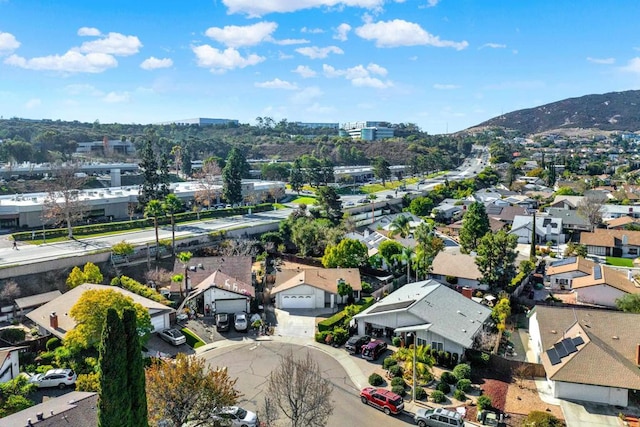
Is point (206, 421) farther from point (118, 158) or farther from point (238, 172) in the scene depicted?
point (118, 158)

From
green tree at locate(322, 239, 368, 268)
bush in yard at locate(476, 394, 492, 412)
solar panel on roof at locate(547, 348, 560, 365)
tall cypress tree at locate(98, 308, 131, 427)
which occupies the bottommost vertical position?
bush in yard at locate(476, 394, 492, 412)

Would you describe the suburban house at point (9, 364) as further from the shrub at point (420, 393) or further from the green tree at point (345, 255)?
the green tree at point (345, 255)

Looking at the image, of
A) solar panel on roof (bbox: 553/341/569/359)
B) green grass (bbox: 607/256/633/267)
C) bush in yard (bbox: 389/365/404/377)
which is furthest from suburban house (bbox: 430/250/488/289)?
green grass (bbox: 607/256/633/267)

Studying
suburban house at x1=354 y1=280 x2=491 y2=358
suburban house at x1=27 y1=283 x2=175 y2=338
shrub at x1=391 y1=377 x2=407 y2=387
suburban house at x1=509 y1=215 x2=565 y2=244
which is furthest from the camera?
suburban house at x1=509 y1=215 x2=565 y2=244

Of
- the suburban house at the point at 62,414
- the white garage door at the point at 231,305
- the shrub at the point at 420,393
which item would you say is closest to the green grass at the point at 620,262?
the shrub at the point at 420,393

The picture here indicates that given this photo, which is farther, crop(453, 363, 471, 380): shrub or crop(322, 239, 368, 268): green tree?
crop(322, 239, 368, 268): green tree

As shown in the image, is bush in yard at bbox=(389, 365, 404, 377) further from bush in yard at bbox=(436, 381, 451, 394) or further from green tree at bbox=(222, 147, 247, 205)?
green tree at bbox=(222, 147, 247, 205)
